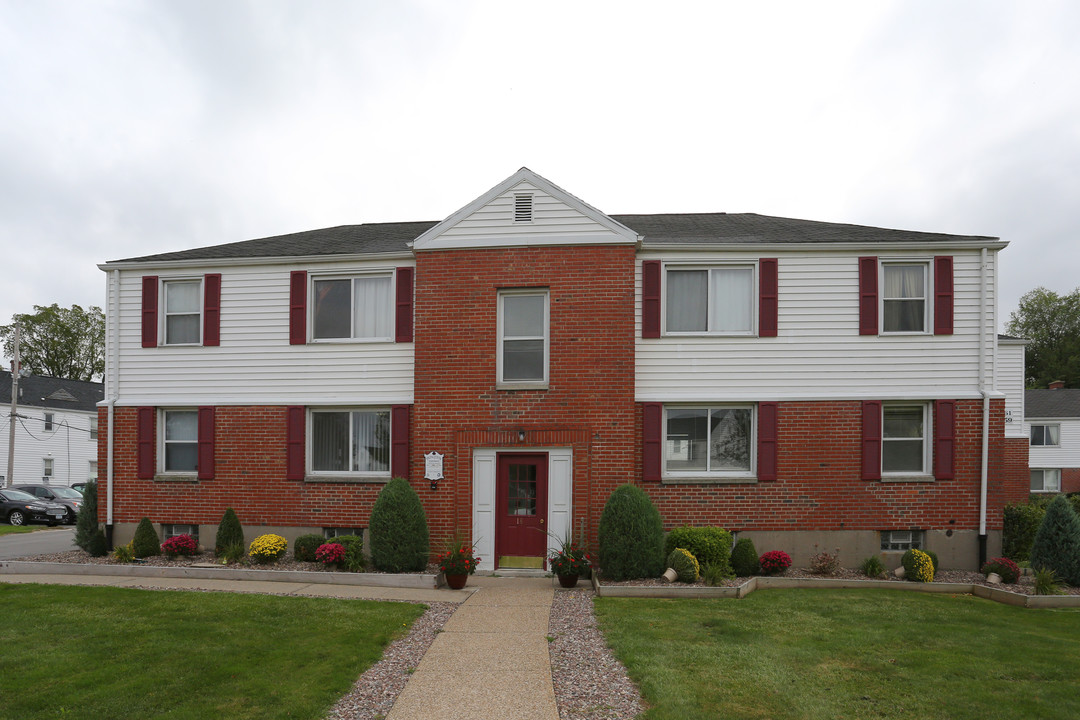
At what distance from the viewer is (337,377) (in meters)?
13.3

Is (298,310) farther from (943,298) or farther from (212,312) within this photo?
(943,298)

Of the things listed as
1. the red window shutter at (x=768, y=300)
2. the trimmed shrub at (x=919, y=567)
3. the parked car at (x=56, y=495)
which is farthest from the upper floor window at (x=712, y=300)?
the parked car at (x=56, y=495)

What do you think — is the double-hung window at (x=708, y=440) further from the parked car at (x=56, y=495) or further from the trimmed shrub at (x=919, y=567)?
the parked car at (x=56, y=495)

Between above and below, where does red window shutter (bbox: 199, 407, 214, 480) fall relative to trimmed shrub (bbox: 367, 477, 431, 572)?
above

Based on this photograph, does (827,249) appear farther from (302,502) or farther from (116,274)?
(116,274)

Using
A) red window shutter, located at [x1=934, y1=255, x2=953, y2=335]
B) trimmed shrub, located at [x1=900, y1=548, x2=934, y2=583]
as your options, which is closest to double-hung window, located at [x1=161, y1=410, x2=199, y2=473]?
trimmed shrub, located at [x1=900, y1=548, x2=934, y2=583]

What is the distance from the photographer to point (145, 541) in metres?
13.0

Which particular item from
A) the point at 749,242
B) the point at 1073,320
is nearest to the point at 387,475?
the point at 749,242

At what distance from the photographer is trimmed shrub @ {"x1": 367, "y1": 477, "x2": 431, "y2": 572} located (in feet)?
37.6

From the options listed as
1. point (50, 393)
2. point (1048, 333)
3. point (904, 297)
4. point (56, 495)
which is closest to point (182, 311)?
point (904, 297)

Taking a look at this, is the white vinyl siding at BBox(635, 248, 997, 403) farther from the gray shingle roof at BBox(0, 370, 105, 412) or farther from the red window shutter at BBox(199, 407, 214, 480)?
the gray shingle roof at BBox(0, 370, 105, 412)

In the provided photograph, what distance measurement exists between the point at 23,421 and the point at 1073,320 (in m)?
80.4

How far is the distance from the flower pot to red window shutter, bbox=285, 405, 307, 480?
A: 4.17 m

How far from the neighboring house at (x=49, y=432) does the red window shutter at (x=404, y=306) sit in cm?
3035
